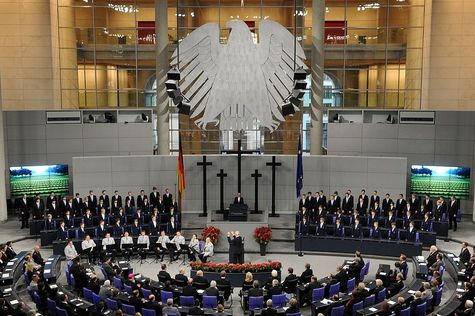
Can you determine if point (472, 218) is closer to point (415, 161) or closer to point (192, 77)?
point (415, 161)

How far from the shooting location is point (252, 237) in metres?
23.2

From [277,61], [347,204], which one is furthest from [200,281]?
[277,61]

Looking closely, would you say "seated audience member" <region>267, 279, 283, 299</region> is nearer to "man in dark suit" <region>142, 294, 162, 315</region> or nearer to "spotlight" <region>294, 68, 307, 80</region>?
"man in dark suit" <region>142, 294, 162, 315</region>

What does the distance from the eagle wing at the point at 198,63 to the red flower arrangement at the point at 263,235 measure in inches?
266

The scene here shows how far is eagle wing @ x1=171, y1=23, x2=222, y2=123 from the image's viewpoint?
2592cm

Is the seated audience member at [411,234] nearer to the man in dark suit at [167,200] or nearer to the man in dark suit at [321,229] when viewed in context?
the man in dark suit at [321,229]

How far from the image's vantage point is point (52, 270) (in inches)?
732

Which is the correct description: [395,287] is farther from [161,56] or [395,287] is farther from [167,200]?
[161,56]

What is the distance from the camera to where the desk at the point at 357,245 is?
21906 millimetres

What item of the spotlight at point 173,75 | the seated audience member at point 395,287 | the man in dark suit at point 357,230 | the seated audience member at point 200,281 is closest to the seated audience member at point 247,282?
the seated audience member at point 200,281

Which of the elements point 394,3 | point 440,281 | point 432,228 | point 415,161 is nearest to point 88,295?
point 440,281

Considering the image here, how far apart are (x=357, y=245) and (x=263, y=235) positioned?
367 centimetres

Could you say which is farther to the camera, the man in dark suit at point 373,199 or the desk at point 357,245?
the man in dark suit at point 373,199

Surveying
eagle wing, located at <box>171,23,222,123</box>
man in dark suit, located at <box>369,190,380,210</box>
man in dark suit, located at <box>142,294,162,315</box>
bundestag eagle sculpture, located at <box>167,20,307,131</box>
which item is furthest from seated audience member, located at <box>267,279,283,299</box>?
eagle wing, located at <box>171,23,222,123</box>
